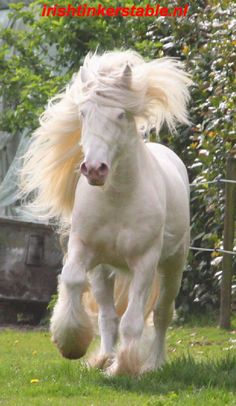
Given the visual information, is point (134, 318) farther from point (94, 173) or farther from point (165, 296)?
point (165, 296)

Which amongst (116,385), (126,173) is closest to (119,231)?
(126,173)

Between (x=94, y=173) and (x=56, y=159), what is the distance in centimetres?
133

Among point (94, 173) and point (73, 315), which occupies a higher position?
point (94, 173)

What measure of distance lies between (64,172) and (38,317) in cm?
648

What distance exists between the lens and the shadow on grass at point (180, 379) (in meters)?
6.82

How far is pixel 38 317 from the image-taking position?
14.3 meters

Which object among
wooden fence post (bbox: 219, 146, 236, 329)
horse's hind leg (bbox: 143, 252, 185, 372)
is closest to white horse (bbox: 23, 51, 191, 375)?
horse's hind leg (bbox: 143, 252, 185, 372)

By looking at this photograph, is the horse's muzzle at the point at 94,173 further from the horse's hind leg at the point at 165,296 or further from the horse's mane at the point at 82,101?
the horse's hind leg at the point at 165,296

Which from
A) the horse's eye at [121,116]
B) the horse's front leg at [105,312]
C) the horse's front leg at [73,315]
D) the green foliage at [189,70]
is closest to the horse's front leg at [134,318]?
the horse's front leg at [73,315]

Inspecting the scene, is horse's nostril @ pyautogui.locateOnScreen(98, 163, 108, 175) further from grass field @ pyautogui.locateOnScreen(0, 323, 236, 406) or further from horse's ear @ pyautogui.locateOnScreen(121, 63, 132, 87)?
grass field @ pyautogui.locateOnScreen(0, 323, 236, 406)

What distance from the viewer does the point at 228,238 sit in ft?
37.2

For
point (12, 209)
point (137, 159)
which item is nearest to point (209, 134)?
point (137, 159)

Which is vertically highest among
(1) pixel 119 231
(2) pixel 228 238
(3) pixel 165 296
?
(2) pixel 228 238

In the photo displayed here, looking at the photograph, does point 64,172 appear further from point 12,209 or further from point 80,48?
point 12,209
